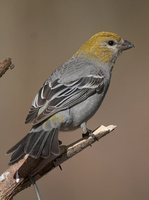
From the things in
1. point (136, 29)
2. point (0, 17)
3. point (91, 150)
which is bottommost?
point (91, 150)

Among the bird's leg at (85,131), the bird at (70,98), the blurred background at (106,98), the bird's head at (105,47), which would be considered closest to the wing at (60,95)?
the bird at (70,98)

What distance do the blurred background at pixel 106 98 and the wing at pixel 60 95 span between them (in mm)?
2244

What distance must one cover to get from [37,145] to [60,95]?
0.70 metres

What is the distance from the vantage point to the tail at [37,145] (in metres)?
5.59

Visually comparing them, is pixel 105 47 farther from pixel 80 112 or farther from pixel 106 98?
pixel 106 98

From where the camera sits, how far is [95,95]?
22.0 feet

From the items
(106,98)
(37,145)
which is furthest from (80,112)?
(106,98)

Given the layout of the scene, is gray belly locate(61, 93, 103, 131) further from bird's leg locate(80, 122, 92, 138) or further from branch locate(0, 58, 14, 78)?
branch locate(0, 58, 14, 78)

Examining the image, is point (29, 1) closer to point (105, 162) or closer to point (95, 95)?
point (105, 162)

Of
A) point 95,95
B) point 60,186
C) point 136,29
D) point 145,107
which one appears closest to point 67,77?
point 95,95

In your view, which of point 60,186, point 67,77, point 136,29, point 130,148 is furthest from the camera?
point 136,29

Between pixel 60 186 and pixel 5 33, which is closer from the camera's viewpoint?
pixel 60 186

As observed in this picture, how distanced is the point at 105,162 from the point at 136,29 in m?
2.38

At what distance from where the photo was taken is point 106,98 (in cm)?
995
